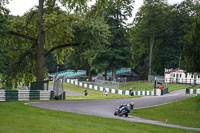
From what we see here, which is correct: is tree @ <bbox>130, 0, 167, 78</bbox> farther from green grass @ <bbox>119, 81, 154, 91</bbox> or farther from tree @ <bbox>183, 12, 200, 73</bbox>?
tree @ <bbox>183, 12, 200, 73</bbox>

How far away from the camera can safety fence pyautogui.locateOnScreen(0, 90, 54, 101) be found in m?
25.6

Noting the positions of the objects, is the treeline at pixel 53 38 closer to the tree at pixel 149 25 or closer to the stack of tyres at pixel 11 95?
the stack of tyres at pixel 11 95

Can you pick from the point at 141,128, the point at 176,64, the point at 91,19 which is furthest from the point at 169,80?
the point at 141,128

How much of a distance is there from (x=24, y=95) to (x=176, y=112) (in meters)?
12.2

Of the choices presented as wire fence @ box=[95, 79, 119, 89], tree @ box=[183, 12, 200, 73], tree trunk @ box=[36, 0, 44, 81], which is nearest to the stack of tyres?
tree trunk @ box=[36, 0, 44, 81]

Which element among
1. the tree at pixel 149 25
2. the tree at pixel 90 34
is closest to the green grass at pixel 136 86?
the tree at pixel 149 25

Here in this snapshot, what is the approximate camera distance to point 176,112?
2975 cm

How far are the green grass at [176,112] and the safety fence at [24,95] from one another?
692 centimetres

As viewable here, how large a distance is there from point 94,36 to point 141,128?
1544 centimetres

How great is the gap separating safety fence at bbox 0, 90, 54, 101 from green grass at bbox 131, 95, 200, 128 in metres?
6.92

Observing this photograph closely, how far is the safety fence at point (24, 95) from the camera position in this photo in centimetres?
2563

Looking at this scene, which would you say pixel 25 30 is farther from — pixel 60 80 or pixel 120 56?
pixel 120 56

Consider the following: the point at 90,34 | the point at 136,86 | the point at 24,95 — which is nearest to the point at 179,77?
the point at 136,86

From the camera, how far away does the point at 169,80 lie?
73.1 meters
